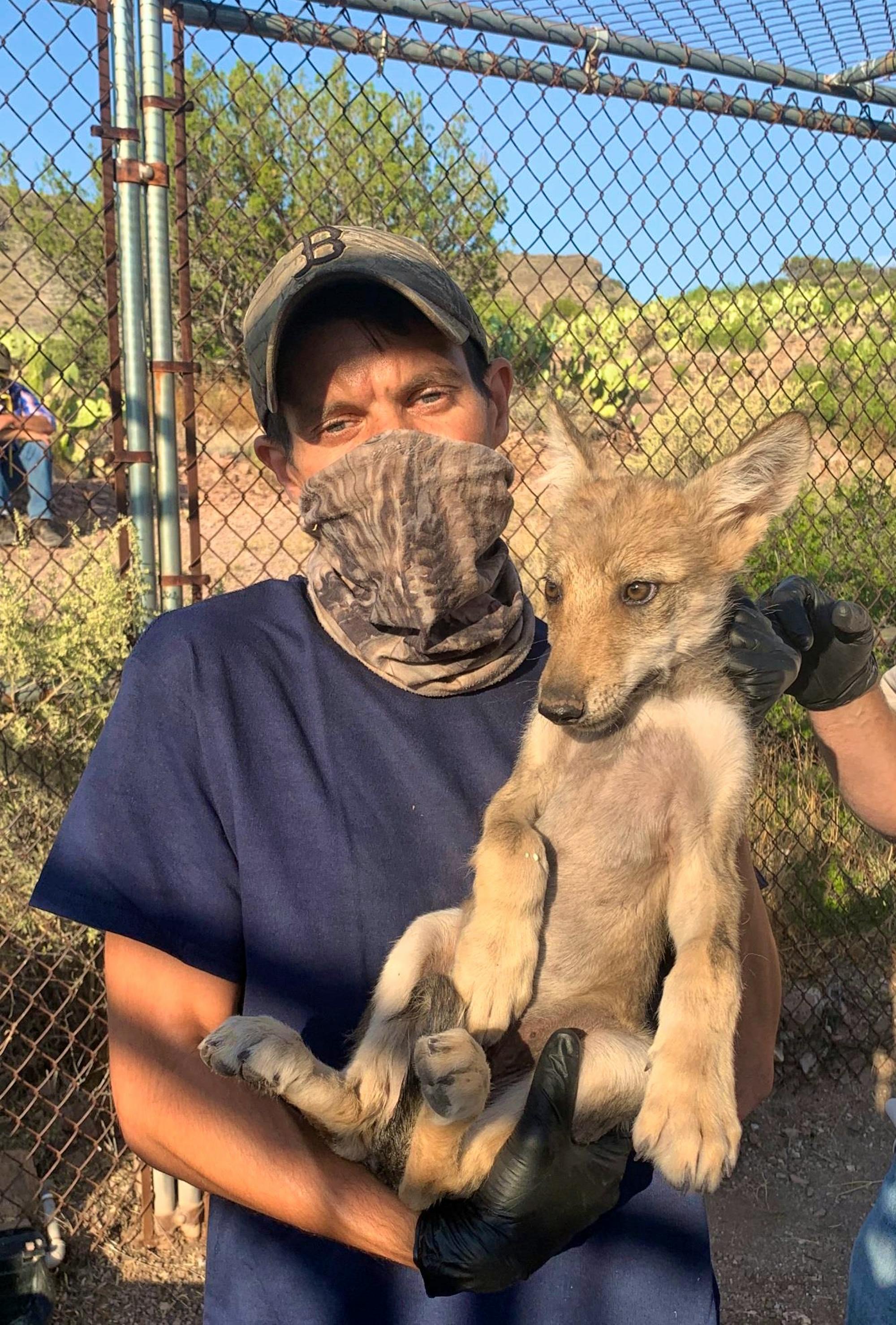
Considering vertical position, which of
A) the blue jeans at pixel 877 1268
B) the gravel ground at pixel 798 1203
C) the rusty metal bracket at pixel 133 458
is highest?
the rusty metal bracket at pixel 133 458

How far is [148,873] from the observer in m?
1.95

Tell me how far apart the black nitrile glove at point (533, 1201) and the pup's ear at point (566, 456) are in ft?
5.07

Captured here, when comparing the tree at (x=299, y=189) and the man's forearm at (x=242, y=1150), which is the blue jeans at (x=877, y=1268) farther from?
the tree at (x=299, y=189)

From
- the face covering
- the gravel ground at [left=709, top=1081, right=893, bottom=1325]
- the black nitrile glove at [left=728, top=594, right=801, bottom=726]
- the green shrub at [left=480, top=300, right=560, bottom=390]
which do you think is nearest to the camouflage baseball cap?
the face covering

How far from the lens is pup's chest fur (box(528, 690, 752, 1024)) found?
2.22m

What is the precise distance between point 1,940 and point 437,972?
2.72 meters

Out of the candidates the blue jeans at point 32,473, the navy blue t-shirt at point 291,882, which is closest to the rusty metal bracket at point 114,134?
the navy blue t-shirt at point 291,882

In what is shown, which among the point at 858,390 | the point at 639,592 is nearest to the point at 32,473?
the point at 639,592

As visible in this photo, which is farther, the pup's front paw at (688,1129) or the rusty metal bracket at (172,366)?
the rusty metal bracket at (172,366)

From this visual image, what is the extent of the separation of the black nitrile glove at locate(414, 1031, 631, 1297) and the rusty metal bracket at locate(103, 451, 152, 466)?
273cm

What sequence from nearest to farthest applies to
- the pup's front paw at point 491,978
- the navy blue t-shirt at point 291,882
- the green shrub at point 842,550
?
the navy blue t-shirt at point 291,882 < the pup's front paw at point 491,978 < the green shrub at point 842,550

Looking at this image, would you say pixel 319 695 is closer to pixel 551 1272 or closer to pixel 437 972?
pixel 437 972

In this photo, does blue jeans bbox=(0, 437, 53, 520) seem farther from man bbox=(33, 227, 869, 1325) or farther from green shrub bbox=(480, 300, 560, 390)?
man bbox=(33, 227, 869, 1325)

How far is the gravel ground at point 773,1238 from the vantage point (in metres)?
4.28
